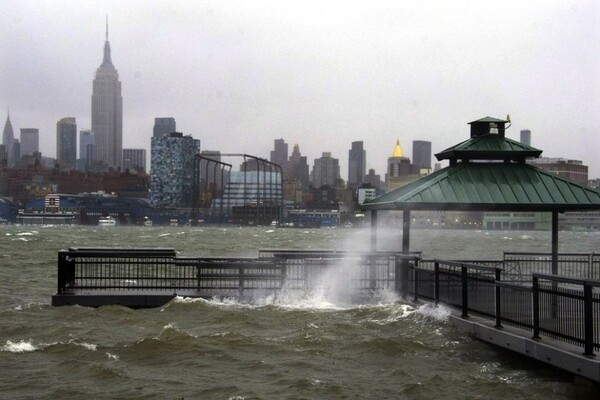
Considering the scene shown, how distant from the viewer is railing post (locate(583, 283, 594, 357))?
485 inches

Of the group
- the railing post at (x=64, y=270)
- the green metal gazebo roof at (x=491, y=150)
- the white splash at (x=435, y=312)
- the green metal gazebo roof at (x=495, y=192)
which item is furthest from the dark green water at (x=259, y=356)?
the green metal gazebo roof at (x=491, y=150)

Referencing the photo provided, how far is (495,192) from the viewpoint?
2117cm

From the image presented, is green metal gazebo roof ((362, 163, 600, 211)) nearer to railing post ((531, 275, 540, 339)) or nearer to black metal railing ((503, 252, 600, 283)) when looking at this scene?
black metal railing ((503, 252, 600, 283))

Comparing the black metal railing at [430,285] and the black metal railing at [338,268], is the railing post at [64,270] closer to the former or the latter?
the black metal railing at [430,285]

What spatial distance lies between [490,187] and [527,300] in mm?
6819

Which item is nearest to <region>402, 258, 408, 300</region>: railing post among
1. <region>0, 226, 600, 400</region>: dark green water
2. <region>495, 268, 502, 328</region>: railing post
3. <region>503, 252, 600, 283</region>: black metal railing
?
<region>0, 226, 600, 400</region>: dark green water

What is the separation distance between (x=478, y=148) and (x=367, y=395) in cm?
1098

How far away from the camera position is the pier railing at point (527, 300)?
41.8ft

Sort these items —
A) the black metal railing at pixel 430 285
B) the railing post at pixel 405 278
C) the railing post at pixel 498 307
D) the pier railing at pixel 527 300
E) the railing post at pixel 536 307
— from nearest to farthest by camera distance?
the pier railing at pixel 527 300 → the black metal railing at pixel 430 285 → the railing post at pixel 536 307 → the railing post at pixel 498 307 → the railing post at pixel 405 278

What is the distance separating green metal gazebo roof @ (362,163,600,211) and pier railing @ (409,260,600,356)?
6.67 ft

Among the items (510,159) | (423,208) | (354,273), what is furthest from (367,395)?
(510,159)

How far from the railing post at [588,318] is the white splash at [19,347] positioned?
12.2 metres

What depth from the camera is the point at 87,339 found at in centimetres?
1867

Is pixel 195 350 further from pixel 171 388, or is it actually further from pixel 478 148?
pixel 478 148
